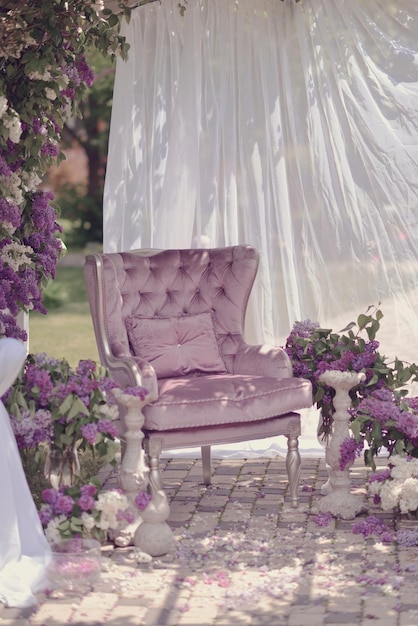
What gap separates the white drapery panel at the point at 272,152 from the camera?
17.2 feet

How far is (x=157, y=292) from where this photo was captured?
15.7 ft

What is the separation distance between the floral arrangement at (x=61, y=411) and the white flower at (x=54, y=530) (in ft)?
0.90

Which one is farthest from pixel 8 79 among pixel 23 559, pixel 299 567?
pixel 299 567

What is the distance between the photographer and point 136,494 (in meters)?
3.88

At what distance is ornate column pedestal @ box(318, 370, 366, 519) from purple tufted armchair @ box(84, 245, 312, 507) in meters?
0.17

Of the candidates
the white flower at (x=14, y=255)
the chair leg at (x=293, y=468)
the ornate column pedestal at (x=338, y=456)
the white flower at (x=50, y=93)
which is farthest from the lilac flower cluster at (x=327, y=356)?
the white flower at (x=50, y=93)

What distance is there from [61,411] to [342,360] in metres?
1.25

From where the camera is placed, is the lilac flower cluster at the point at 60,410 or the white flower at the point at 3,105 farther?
the white flower at the point at 3,105

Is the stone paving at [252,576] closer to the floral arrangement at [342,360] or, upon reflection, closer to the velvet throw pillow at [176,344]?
the floral arrangement at [342,360]

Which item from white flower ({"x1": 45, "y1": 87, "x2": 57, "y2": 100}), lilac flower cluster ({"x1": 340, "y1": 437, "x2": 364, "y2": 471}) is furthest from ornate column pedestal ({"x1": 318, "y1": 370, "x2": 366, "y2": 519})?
white flower ({"x1": 45, "y1": 87, "x2": 57, "y2": 100})

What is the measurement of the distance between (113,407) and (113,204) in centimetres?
186

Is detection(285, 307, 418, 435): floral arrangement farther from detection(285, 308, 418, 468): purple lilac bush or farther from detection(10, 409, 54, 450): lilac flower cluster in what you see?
detection(10, 409, 54, 450): lilac flower cluster

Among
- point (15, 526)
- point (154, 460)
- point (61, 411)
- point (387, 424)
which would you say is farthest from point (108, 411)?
point (387, 424)

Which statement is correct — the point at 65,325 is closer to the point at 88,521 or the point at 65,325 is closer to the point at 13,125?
the point at 13,125
